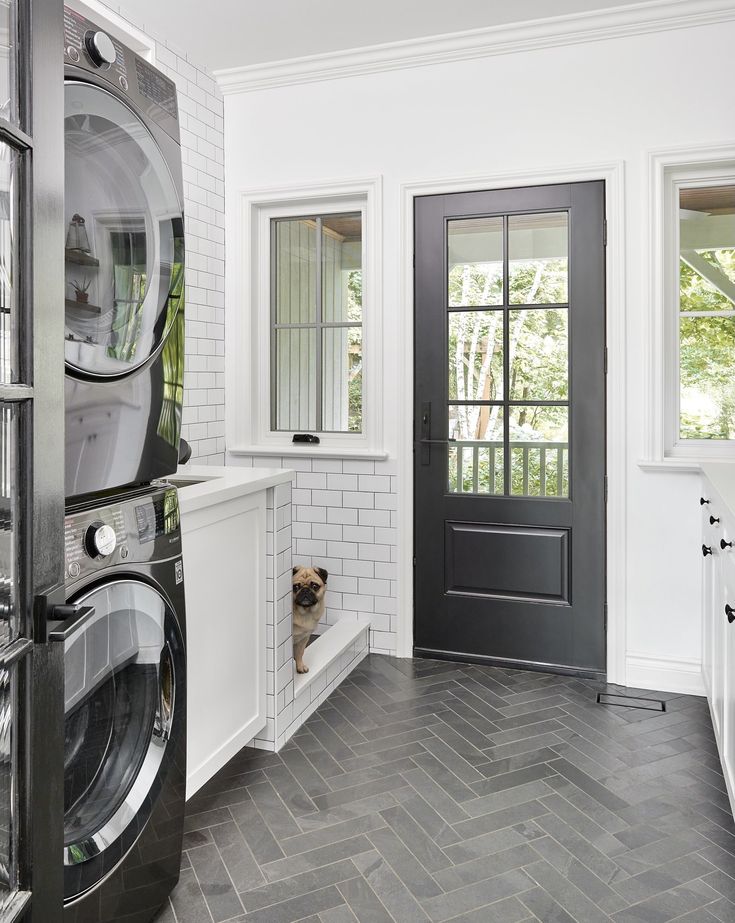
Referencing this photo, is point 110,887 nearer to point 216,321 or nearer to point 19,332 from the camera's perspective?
point 19,332

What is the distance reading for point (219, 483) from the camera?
7.28ft

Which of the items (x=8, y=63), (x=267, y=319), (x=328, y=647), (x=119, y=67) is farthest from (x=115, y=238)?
(x=267, y=319)

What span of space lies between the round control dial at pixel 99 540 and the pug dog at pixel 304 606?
1.44 metres

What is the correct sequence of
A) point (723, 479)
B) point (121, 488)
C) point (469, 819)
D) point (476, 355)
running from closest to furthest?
point (121, 488) < point (469, 819) < point (723, 479) < point (476, 355)

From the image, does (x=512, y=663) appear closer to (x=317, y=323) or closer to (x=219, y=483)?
(x=219, y=483)

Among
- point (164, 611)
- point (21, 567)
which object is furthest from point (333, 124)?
point (21, 567)

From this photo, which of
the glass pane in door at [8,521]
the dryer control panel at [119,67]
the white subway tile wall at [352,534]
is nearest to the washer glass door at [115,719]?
the glass pane in door at [8,521]

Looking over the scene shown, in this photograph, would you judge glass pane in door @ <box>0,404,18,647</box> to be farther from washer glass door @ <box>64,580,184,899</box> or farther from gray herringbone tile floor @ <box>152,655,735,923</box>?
gray herringbone tile floor @ <box>152,655,735,923</box>

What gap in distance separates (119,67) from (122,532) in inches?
37.0


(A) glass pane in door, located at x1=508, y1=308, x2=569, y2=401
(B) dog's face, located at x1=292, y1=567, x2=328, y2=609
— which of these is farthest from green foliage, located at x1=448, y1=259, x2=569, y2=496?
(B) dog's face, located at x1=292, y1=567, x2=328, y2=609

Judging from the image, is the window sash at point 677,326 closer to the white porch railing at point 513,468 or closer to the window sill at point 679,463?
the window sill at point 679,463

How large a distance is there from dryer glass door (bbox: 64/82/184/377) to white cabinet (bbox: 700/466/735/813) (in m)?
1.52

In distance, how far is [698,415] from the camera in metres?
3.22

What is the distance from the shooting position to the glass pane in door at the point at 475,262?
3.38 m
